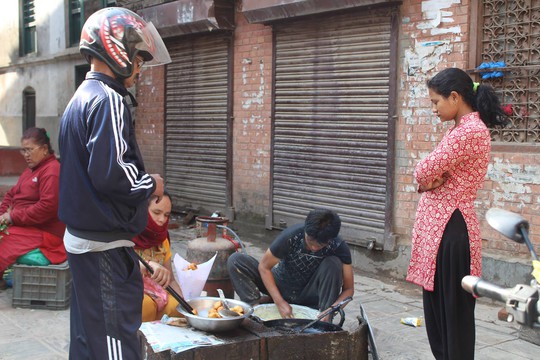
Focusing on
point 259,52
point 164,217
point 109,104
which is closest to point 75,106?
point 109,104

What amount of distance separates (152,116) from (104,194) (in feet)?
29.0

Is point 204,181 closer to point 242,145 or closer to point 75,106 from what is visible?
point 242,145

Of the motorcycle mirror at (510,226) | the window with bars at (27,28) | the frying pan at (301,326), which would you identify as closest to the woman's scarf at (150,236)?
the frying pan at (301,326)

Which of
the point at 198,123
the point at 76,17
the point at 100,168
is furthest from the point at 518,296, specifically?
the point at 76,17

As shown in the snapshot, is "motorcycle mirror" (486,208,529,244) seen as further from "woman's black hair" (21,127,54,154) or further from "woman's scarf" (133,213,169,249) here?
"woman's black hair" (21,127,54,154)

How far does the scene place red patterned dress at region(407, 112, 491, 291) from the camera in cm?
344

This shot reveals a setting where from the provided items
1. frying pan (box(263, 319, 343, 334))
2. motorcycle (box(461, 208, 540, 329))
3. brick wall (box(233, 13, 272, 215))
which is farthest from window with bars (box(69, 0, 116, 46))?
motorcycle (box(461, 208, 540, 329))

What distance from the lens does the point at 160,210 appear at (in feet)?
14.3

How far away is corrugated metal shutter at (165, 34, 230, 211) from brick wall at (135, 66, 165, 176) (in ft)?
0.56

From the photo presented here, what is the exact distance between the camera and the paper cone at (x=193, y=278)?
175 inches

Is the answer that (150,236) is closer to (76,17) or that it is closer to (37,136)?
(37,136)

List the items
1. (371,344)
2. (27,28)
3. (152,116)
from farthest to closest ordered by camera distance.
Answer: (27,28) → (152,116) → (371,344)

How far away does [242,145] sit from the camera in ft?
30.3

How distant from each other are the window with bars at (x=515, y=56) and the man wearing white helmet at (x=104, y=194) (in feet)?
14.0
